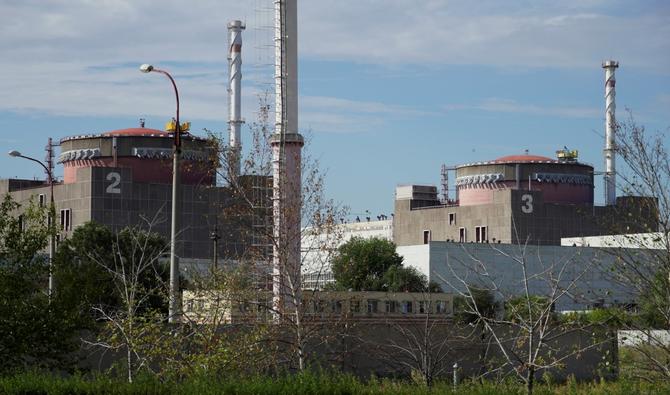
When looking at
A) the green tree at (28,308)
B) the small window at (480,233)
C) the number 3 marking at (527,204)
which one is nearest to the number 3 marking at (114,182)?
the small window at (480,233)

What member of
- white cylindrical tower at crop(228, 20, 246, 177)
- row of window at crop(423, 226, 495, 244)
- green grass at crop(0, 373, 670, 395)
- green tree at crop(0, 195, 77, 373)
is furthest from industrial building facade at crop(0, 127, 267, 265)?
green grass at crop(0, 373, 670, 395)

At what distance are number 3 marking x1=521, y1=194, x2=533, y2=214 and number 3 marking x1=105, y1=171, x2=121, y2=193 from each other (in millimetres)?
42716

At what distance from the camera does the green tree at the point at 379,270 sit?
306 feet

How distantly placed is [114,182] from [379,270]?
24580 millimetres

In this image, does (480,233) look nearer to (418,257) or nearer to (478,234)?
(478,234)

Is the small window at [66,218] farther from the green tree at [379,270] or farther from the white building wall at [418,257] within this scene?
the white building wall at [418,257]

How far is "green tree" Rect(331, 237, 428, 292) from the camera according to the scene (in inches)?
3671

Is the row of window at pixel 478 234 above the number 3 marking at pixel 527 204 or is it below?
below

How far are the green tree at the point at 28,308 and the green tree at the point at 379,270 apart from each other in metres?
62.1

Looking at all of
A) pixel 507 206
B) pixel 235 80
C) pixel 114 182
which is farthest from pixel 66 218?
pixel 507 206

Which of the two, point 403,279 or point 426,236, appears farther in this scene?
point 426,236

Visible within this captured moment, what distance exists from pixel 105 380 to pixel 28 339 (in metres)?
8.31

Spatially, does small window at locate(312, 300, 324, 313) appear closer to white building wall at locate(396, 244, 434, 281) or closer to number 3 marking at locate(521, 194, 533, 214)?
white building wall at locate(396, 244, 434, 281)

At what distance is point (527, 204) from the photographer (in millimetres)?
119562
